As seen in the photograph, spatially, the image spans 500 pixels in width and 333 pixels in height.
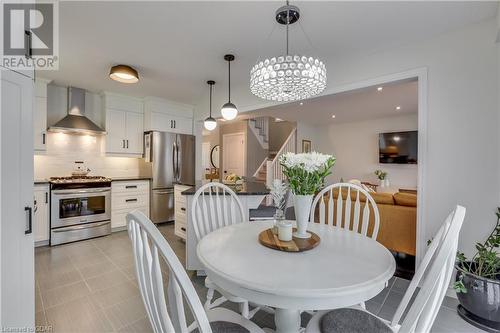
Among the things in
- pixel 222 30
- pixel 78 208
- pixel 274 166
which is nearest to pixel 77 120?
pixel 78 208

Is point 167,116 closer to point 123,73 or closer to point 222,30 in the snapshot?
point 123,73

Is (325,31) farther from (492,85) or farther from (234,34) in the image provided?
(492,85)

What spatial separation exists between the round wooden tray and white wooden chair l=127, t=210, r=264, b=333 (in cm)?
56

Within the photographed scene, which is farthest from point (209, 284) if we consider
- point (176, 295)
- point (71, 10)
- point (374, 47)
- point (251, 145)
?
point (251, 145)

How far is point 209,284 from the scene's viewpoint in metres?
1.62

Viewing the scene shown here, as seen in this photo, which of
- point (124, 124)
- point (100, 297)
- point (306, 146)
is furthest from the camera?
point (306, 146)

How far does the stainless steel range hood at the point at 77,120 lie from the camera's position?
12.7 feet

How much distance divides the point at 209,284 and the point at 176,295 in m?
0.93

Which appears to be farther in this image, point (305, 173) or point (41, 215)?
point (41, 215)

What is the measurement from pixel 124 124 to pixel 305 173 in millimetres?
4218

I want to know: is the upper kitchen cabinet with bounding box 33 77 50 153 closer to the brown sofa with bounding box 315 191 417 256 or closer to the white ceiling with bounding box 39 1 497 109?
the white ceiling with bounding box 39 1 497 109

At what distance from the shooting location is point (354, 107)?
5258mm

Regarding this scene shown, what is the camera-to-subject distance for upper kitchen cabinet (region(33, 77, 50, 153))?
3.62 metres

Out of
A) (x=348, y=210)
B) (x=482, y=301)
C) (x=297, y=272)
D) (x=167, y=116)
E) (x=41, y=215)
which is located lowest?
(x=482, y=301)
